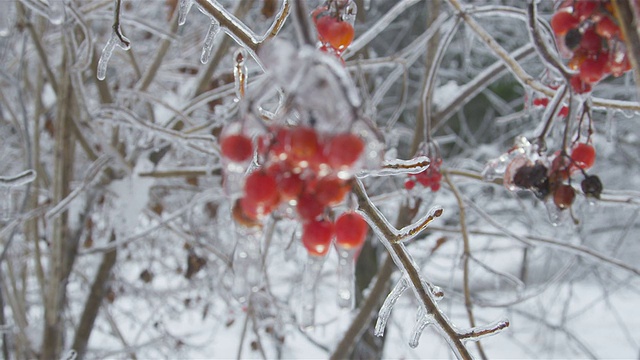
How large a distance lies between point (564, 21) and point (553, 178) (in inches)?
7.2

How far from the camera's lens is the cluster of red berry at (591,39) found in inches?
19.0

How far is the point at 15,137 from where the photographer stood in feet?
8.93

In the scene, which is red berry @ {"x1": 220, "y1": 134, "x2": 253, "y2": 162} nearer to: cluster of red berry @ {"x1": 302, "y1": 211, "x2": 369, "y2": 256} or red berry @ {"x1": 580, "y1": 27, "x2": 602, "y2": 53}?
cluster of red berry @ {"x1": 302, "y1": 211, "x2": 369, "y2": 256}

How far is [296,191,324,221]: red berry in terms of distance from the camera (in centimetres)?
39

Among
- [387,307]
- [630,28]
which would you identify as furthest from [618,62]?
[387,307]

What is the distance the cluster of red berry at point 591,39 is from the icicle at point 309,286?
12.1 inches

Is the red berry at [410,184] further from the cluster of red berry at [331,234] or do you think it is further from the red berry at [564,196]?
the cluster of red berry at [331,234]

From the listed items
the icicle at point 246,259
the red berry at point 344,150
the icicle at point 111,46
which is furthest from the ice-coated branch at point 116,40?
the red berry at point 344,150

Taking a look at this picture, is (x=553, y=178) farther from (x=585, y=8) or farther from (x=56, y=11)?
(x=56, y=11)

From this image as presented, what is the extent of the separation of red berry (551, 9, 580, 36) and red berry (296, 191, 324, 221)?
1.04 feet

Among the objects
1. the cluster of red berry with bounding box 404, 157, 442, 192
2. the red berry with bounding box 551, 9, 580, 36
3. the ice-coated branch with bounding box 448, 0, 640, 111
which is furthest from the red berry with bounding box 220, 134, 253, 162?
the cluster of red berry with bounding box 404, 157, 442, 192

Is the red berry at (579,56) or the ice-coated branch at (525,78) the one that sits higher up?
the ice-coated branch at (525,78)

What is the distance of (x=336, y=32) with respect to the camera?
655mm

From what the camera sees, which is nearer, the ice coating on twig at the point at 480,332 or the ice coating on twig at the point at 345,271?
the ice coating on twig at the point at 345,271
